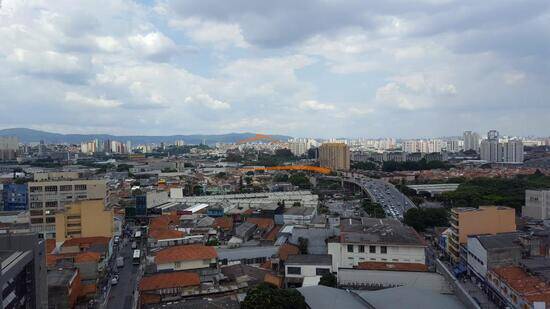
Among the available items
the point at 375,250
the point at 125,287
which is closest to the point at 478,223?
the point at 375,250

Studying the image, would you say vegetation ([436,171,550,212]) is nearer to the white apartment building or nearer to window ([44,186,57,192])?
the white apartment building

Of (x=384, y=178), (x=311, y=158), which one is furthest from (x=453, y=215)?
(x=311, y=158)

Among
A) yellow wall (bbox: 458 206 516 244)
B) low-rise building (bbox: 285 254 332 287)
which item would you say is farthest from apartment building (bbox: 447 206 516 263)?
low-rise building (bbox: 285 254 332 287)

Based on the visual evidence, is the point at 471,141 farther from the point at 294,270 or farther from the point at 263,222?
the point at 294,270

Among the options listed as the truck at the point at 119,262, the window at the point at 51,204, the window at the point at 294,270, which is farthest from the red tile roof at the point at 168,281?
the window at the point at 51,204

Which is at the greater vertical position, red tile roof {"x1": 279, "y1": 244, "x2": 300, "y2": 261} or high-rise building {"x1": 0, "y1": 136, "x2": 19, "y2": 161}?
high-rise building {"x1": 0, "y1": 136, "x2": 19, "y2": 161}

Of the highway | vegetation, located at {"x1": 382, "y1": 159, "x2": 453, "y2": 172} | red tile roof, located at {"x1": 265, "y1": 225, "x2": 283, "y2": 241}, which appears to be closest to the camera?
red tile roof, located at {"x1": 265, "y1": 225, "x2": 283, "y2": 241}

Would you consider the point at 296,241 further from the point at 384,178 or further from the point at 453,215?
the point at 384,178
